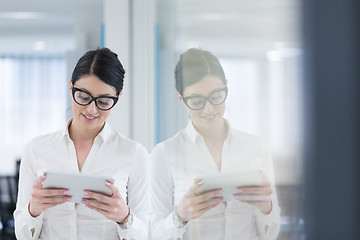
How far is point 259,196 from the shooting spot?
71 cm

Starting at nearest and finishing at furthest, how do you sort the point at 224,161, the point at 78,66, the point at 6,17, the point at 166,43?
the point at 224,161 < the point at 166,43 < the point at 78,66 < the point at 6,17

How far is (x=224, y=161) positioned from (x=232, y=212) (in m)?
0.12

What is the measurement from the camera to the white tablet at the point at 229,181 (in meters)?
0.71

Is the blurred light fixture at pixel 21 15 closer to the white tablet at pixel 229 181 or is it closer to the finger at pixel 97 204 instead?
the finger at pixel 97 204

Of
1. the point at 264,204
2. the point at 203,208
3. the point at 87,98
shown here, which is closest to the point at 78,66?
the point at 87,98

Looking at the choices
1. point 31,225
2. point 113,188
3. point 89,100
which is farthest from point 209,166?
point 31,225

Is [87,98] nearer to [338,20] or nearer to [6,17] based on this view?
[338,20]

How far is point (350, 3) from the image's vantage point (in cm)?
41

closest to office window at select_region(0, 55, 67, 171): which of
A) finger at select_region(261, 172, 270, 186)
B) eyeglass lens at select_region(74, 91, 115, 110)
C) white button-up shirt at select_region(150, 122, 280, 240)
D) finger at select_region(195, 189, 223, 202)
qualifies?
eyeglass lens at select_region(74, 91, 115, 110)

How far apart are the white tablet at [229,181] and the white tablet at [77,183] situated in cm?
40

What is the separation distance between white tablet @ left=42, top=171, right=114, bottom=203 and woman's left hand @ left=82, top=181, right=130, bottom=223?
0.01 metres

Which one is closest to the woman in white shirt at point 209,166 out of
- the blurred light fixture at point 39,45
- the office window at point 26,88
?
the office window at point 26,88

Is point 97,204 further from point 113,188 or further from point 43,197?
point 43,197

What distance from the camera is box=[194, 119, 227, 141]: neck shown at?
2.72 feet
